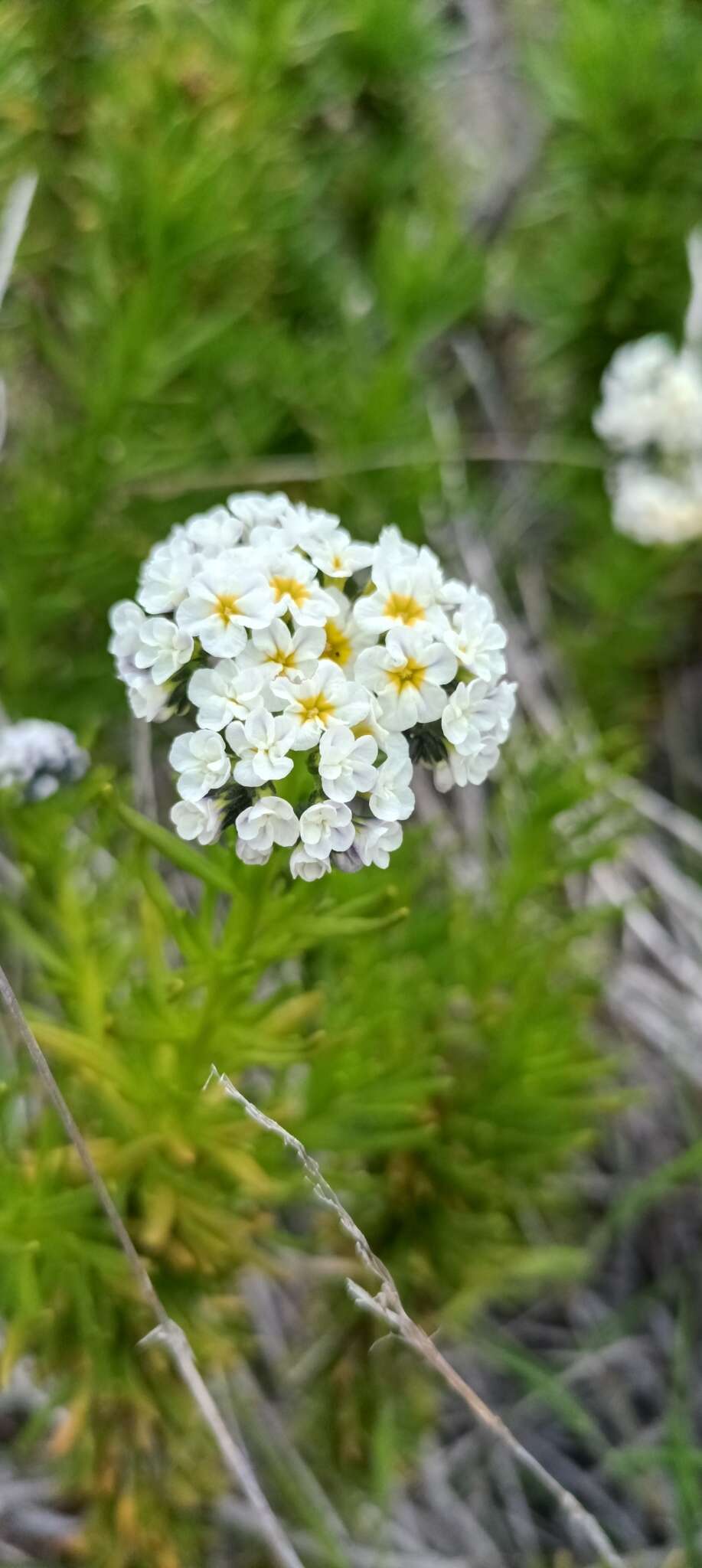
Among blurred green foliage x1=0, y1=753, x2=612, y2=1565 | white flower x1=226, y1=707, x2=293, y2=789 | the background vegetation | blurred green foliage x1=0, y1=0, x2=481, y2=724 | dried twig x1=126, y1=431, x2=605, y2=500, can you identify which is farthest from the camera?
dried twig x1=126, y1=431, x2=605, y2=500

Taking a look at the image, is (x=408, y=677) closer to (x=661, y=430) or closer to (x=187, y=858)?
(x=187, y=858)

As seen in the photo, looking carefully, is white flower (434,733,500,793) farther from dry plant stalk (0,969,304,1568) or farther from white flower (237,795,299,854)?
dry plant stalk (0,969,304,1568)

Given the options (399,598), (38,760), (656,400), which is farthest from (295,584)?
(656,400)

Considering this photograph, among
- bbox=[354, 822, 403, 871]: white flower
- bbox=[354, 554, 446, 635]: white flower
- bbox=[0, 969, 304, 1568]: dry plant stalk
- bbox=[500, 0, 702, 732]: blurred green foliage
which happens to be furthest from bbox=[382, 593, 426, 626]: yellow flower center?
bbox=[500, 0, 702, 732]: blurred green foliage

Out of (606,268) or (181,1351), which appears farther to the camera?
(606,268)

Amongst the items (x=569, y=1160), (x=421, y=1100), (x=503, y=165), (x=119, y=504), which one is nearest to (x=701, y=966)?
(x=569, y=1160)

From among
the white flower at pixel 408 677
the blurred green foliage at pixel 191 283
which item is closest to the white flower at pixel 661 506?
the blurred green foliage at pixel 191 283

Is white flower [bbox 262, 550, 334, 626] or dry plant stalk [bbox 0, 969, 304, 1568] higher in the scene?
white flower [bbox 262, 550, 334, 626]
